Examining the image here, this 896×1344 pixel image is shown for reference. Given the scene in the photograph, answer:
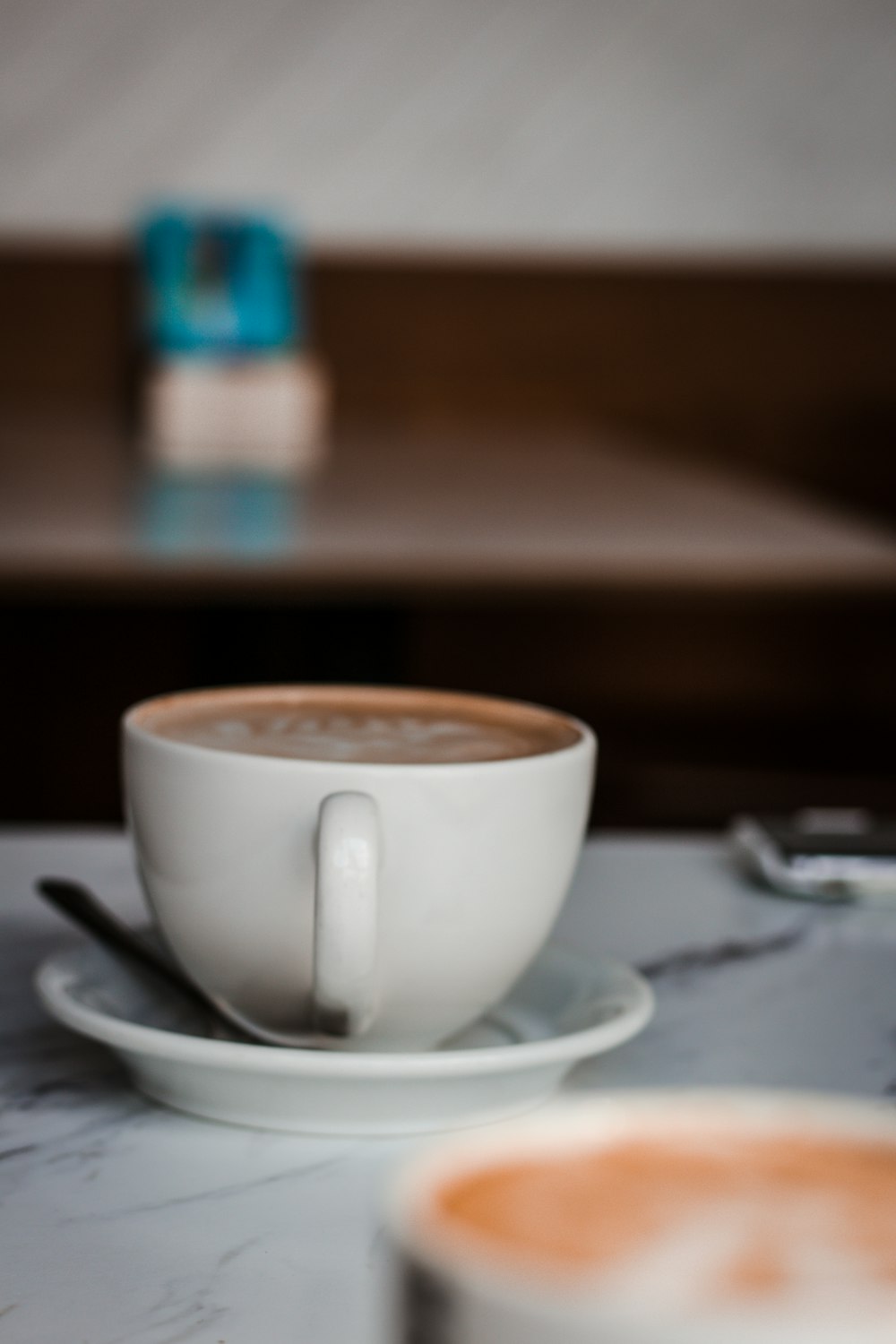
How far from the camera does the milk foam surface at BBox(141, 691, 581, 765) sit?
0.47 metres

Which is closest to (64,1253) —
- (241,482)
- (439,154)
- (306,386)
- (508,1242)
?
(508,1242)

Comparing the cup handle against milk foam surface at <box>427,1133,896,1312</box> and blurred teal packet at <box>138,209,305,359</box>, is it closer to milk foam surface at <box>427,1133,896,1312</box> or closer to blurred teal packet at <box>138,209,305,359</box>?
milk foam surface at <box>427,1133,896,1312</box>

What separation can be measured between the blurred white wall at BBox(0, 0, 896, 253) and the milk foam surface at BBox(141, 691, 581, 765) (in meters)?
2.86

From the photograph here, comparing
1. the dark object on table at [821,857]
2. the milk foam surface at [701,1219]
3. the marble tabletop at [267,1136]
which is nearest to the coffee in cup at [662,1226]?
the milk foam surface at [701,1219]

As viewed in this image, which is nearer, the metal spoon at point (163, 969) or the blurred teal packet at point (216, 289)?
the metal spoon at point (163, 969)

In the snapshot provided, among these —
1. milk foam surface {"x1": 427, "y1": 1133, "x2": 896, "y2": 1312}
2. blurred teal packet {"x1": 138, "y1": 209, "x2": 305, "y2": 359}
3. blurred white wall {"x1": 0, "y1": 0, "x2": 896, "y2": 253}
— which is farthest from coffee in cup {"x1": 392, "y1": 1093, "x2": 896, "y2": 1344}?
blurred white wall {"x1": 0, "y1": 0, "x2": 896, "y2": 253}

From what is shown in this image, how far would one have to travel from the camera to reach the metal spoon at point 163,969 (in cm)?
44

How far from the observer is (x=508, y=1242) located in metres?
0.19

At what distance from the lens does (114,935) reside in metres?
0.49

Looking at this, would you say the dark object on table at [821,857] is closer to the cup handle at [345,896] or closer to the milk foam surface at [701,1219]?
the cup handle at [345,896]

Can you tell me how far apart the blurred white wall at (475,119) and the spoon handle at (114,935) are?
2.89 m

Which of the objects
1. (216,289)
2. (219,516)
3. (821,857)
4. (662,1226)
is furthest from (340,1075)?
(216,289)

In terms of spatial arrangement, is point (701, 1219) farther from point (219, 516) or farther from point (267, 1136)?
point (219, 516)

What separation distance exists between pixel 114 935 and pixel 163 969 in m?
0.02
